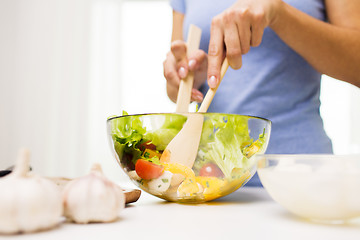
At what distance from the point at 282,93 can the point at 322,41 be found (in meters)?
0.22

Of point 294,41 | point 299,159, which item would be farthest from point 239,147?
point 294,41

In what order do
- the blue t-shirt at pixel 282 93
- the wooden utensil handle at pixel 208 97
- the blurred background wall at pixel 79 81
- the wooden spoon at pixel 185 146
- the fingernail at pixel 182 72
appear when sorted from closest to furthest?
1. the wooden spoon at pixel 185 146
2. the wooden utensil handle at pixel 208 97
3. the fingernail at pixel 182 72
4. the blue t-shirt at pixel 282 93
5. the blurred background wall at pixel 79 81

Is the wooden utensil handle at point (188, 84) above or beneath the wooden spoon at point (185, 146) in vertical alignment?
above

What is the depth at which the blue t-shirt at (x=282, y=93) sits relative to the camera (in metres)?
1.12

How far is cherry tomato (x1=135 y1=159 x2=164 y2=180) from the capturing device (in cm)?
61

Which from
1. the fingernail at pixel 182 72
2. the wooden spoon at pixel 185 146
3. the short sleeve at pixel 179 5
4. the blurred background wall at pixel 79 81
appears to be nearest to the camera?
the wooden spoon at pixel 185 146

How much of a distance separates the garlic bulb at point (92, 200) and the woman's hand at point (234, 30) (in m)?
0.38

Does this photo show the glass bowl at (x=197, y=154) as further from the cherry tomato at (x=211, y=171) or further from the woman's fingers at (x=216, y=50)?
the woman's fingers at (x=216, y=50)

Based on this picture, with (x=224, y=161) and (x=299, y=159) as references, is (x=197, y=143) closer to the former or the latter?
(x=224, y=161)

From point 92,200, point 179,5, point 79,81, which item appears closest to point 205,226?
point 92,200

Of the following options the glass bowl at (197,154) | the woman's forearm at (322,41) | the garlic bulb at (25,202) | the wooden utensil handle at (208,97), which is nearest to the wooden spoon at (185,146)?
the glass bowl at (197,154)

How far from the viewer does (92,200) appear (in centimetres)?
44

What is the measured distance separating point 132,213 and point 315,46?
731 mm

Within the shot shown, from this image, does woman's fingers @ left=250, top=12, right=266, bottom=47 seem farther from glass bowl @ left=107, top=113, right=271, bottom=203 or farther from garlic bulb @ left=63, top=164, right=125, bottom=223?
garlic bulb @ left=63, top=164, right=125, bottom=223
